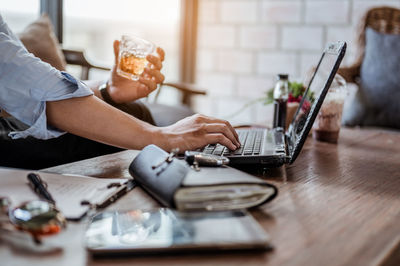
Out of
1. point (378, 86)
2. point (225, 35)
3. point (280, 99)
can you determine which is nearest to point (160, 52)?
point (280, 99)

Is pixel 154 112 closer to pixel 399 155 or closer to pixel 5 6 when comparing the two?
pixel 399 155

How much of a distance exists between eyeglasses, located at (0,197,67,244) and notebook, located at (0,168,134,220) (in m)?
0.06

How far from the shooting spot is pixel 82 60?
2189 mm

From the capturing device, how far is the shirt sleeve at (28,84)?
3.10ft

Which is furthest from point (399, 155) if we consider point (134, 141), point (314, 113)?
point (134, 141)

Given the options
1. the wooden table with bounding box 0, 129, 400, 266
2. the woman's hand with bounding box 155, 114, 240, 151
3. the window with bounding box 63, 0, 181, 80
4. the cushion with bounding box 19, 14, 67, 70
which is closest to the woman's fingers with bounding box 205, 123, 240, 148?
the woman's hand with bounding box 155, 114, 240, 151

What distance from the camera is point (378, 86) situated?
2158mm

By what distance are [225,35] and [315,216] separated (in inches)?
101

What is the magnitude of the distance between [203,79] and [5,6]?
137cm

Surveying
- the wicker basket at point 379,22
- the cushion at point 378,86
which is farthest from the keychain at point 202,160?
the wicker basket at point 379,22

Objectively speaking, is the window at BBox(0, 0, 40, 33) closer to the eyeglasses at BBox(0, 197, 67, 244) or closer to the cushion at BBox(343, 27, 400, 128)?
the cushion at BBox(343, 27, 400, 128)

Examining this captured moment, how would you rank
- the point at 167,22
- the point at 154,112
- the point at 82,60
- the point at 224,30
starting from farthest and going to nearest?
the point at 167,22, the point at 224,30, the point at 82,60, the point at 154,112

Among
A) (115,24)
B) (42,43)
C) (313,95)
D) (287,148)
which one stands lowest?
(287,148)

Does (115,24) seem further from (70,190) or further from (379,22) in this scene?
(70,190)
